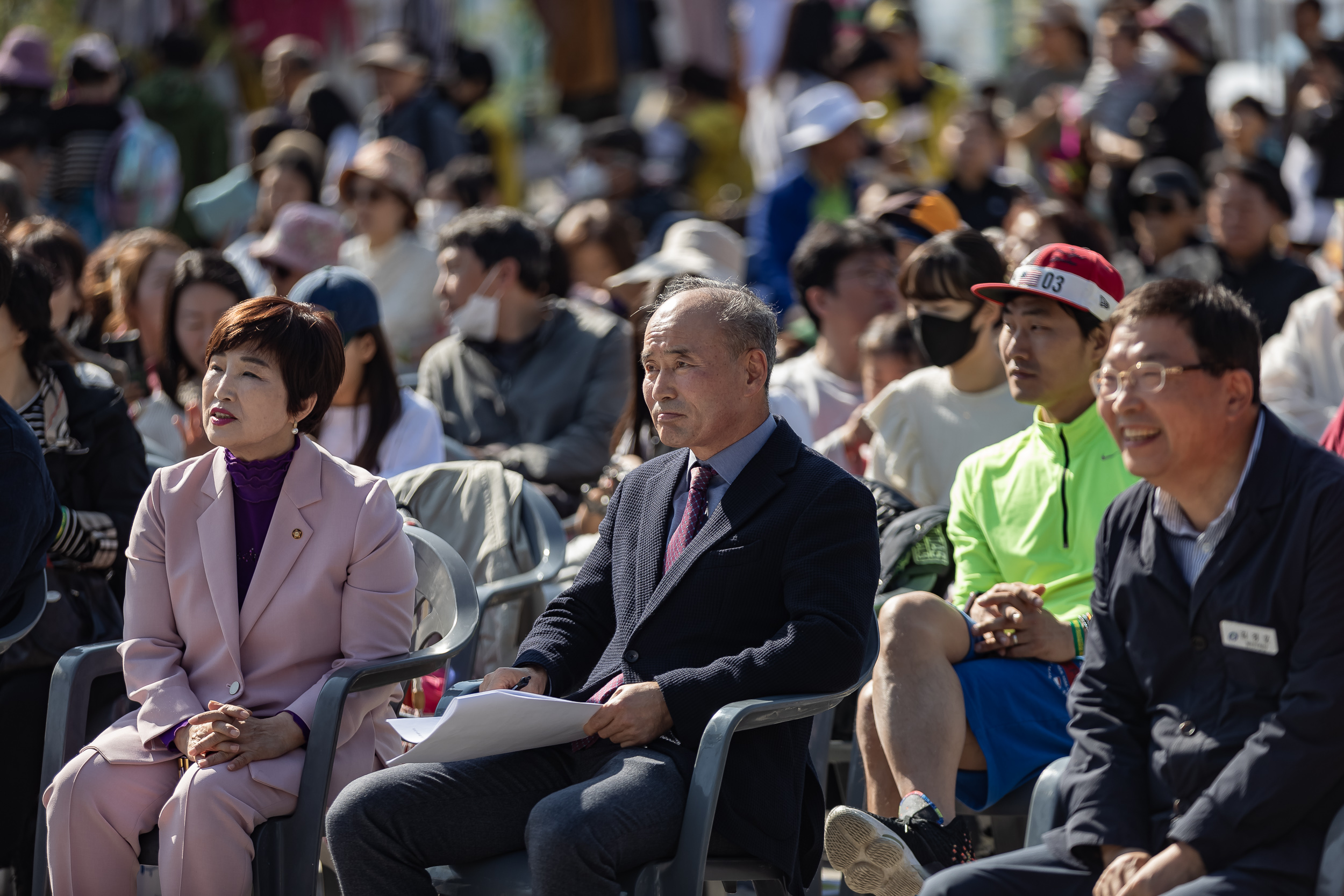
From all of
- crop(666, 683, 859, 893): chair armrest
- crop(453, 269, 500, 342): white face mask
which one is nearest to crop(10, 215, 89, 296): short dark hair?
crop(453, 269, 500, 342): white face mask

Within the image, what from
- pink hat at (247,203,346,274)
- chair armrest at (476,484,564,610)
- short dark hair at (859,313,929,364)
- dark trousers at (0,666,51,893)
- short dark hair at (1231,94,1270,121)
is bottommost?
dark trousers at (0,666,51,893)

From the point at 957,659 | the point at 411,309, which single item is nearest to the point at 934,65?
the point at 411,309

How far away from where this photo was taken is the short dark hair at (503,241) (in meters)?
5.86

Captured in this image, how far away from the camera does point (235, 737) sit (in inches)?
126

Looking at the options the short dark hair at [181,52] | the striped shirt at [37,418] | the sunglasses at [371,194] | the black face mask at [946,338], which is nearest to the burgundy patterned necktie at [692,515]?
the black face mask at [946,338]

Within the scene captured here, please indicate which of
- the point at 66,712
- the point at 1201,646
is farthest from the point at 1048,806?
the point at 66,712

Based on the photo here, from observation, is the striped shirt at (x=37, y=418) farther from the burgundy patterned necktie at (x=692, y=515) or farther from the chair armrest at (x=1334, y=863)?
the chair armrest at (x=1334, y=863)

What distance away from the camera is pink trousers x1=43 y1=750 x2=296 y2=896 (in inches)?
123

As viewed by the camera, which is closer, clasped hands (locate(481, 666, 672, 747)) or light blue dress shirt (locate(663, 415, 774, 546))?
clasped hands (locate(481, 666, 672, 747))

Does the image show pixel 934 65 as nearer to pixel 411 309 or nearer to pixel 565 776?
pixel 411 309

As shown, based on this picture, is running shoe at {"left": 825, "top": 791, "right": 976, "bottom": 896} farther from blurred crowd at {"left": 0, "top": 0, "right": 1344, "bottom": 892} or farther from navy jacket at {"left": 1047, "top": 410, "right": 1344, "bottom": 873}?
blurred crowd at {"left": 0, "top": 0, "right": 1344, "bottom": 892}

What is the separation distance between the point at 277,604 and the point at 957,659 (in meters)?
1.59

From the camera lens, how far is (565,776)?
10.6ft

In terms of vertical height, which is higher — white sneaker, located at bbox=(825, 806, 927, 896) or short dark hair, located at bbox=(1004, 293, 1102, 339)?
short dark hair, located at bbox=(1004, 293, 1102, 339)
